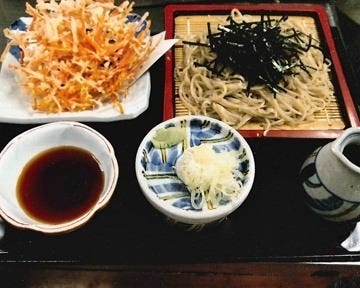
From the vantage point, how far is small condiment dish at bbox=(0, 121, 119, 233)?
1.44m

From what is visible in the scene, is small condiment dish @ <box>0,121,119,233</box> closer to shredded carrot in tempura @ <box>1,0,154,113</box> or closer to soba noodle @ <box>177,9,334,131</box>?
shredded carrot in tempura @ <box>1,0,154,113</box>

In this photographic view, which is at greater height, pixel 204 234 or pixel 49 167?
pixel 49 167

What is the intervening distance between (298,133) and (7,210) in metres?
1.16

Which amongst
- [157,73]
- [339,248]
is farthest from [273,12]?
[339,248]

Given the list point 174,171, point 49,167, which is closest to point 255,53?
point 174,171

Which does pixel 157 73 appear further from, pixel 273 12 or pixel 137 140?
pixel 273 12

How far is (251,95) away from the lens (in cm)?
196

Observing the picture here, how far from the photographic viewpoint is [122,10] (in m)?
1.99

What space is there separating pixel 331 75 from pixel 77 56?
1.18 metres

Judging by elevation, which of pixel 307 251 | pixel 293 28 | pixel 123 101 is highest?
pixel 293 28

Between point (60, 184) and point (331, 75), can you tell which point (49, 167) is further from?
point (331, 75)

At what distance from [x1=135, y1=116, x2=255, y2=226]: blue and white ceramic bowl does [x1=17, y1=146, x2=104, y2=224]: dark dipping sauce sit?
0.19m

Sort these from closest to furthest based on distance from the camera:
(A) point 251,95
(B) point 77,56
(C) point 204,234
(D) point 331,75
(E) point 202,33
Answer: (C) point 204,234, (B) point 77,56, (A) point 251,95, (D) point 331,75, (E) point 202,33

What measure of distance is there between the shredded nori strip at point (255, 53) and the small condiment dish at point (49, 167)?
703mm
